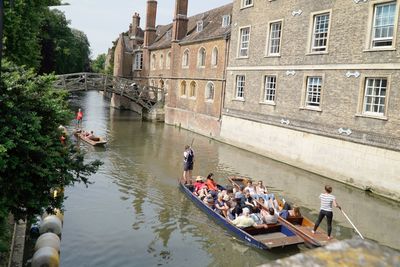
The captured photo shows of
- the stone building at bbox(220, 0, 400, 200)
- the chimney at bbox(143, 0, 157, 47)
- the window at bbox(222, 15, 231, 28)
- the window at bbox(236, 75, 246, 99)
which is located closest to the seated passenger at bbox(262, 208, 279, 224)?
the stone building at bbox(220, 0, 400, 200)

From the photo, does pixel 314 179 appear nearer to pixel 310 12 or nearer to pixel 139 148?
pixel 310 12

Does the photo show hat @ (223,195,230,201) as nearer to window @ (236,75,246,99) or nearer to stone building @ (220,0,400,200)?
stone building @ (220,0,400,200)

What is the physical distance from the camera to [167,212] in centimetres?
1270

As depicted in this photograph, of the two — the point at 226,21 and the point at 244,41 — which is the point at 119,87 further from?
the point at 244,41

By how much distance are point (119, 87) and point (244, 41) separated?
15366mm

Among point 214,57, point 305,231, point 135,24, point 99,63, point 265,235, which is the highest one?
point 135,24

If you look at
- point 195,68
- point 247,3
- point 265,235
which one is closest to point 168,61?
point 195,68

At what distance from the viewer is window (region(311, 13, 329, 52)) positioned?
18.2 meters

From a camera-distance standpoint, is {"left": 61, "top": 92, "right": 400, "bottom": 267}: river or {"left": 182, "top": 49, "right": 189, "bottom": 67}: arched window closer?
{"left": 61, "top": 92, "right": 400, "bottom": 267}: river

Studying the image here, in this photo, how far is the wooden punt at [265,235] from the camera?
9.84 metres

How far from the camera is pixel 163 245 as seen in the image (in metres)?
10.2

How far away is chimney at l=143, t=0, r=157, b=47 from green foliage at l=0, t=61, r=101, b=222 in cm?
3493

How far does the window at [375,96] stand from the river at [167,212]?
316cm

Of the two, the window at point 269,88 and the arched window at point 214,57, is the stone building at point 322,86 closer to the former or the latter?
the window at point 269,88
